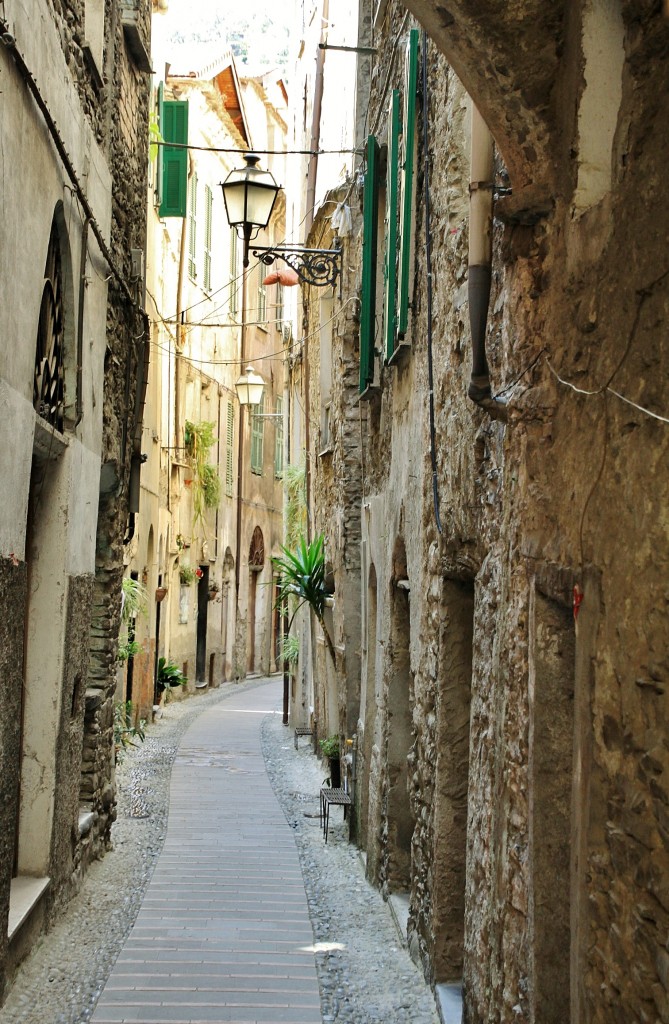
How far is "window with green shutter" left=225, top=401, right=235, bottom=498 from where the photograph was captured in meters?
29.8

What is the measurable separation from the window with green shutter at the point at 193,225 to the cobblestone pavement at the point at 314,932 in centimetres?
1506

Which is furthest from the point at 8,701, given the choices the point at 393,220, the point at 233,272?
the point at 233,272

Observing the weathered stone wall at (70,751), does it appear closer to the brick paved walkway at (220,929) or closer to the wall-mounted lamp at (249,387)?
the brick paved walkway at (220,929)

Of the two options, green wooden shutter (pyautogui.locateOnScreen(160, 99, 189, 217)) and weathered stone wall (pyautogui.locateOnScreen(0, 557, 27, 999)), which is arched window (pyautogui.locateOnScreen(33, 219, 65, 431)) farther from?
green wooden shutter (pyautogui.locateOnScreen(160, 99, 189, 217))

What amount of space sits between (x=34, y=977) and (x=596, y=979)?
3715 mm

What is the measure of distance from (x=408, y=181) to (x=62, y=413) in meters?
2.44

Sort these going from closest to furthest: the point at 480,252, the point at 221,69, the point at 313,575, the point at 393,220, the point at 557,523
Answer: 1. the point at 557,523
2. the point at 480,252
3. the point at 393,220
4. the point at 313,575
5. the point at 221,69

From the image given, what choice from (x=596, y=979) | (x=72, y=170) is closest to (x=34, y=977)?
(x=596, y=979)

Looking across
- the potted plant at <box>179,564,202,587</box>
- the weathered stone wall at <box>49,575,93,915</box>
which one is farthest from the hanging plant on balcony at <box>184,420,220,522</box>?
the weathered stone wall at <box>49,575,93,915</box>

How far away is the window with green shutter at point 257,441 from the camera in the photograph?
33.1 meters

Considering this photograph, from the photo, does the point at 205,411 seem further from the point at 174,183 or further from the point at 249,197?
the point at 249,197

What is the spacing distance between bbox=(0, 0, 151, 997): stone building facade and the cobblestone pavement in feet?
0.62

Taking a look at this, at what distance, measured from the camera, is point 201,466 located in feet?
81.6

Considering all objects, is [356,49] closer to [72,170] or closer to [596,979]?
[72,170]
